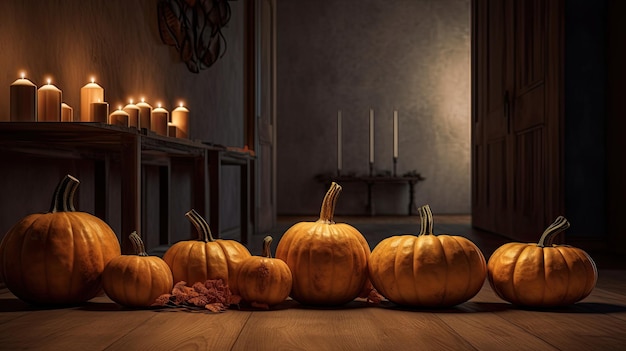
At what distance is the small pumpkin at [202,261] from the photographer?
181 cm

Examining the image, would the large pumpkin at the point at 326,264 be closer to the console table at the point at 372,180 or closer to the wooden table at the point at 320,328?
the wooden table at the point at 320,328

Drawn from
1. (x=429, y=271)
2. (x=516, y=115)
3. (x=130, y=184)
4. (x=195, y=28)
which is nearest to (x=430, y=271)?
(x=429, y=271)

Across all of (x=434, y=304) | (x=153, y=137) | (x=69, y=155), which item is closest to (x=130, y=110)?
(x=69, y=155)

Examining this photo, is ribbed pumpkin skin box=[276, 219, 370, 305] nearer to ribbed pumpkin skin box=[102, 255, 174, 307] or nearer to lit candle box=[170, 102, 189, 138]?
ribbed pumpkin skin box=[102, 255, 174, 307]

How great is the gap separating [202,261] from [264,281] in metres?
0.21

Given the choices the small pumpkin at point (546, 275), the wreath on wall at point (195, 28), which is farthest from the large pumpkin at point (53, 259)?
the wreath on wall at point (195, 28)

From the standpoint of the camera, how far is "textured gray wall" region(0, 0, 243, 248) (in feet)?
6.78

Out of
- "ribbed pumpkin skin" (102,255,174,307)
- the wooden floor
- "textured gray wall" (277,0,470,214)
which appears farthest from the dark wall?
"textured gray wall" (277,0,470,214)

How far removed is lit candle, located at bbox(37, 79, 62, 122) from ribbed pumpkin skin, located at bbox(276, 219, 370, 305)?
840 millimetres

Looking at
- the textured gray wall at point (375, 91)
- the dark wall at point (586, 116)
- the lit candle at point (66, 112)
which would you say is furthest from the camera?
the textured gray wall at point (375, 91)

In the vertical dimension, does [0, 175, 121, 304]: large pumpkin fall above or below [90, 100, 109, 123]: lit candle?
below

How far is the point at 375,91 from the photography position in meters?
8.59

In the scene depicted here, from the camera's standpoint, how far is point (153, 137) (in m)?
2.15

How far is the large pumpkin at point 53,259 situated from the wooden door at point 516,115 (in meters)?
2.52
